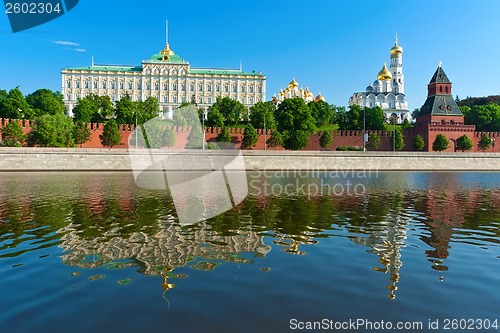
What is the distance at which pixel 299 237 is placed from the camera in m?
12.1

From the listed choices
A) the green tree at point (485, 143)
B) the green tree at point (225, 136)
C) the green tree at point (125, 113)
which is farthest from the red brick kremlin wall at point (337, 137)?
the green tree at point (125, 113)

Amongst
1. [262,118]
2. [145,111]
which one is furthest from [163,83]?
[262,118]

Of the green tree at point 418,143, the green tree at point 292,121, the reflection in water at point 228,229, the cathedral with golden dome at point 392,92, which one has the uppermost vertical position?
the cathedral with golden dome at point 392,92

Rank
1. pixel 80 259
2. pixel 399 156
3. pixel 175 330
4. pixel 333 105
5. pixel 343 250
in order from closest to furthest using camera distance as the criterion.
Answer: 1. pixel 175 330
2. pixel 80 259
3. pixel 343 250
4. pixel 399 156
5. pixel 333 105

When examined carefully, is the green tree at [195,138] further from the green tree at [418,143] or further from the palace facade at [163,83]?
the palace facade at [163,83]

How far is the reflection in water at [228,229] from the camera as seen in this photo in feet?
32.0

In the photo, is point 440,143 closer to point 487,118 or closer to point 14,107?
point 487,118

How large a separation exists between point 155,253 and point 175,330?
423 centimetres

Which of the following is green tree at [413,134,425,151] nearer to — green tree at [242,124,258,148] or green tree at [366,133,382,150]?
green tree at [366,133,382,150]

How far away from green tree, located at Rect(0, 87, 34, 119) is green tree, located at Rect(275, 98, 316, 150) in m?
39.0

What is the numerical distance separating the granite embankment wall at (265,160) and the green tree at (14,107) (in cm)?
2172

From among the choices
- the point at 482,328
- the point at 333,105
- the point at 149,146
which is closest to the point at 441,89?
the point at 333,105

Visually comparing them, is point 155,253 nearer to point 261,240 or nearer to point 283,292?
point 261,240

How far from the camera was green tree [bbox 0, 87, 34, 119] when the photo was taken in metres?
63.1
